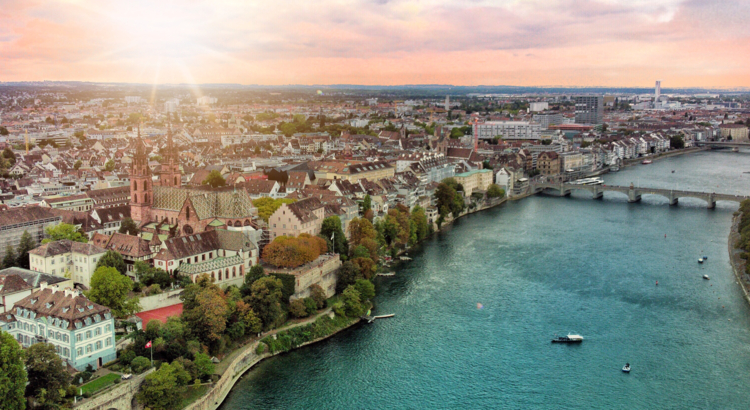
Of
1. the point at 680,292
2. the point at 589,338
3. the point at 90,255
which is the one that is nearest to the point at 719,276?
the point at 680,292

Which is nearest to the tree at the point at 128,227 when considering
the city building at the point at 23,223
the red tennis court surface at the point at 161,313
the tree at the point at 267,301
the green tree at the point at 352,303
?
the city building at the point at 23,223

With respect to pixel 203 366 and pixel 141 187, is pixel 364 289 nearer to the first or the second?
pixel 203 366

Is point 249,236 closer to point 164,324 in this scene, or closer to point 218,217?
point 218,217

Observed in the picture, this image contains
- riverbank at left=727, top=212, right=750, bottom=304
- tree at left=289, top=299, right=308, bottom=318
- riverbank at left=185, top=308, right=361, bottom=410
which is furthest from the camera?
riverbank at left=727, top=212, right=750, bottom=304

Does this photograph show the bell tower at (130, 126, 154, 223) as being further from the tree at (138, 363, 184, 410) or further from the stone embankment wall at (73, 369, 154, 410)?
the tree at (138, 363, 184, 410)

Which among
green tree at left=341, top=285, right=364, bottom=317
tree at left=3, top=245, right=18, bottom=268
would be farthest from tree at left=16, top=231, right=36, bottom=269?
green tree at left=341, top=285, right=364, bottom=317

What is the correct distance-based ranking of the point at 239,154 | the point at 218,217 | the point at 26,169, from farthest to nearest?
the point at 239,154 < the point at 26,169 < the point at 218,217
